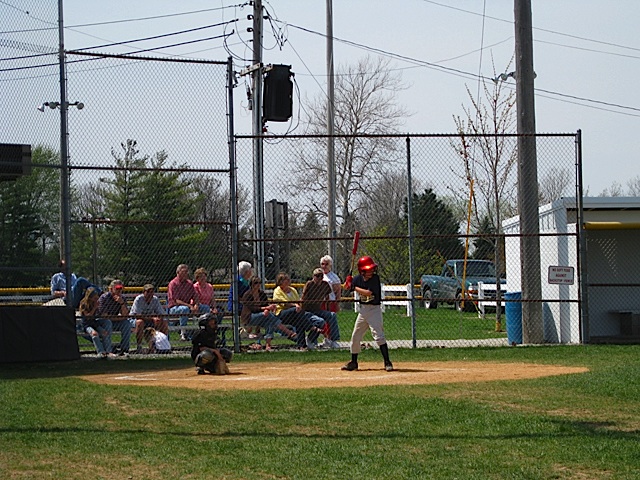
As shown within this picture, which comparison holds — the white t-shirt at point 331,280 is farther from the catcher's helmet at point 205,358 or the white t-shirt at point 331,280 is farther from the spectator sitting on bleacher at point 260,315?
the catcher's helmet at point 205,358

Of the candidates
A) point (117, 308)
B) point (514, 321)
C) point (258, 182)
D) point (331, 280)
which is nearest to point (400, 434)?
point (117, 308)

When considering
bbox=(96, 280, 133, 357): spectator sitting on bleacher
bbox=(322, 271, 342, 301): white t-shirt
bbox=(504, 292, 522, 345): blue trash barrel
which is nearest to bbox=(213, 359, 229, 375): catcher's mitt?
bbox=(96, 280, 133, 357): spectator sitting on bleacher

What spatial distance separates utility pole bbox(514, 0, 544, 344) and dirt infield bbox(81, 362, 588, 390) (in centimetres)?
391

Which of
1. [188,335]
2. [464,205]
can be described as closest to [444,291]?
[464,205]

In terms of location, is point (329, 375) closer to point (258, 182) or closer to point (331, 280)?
point (258, 182)

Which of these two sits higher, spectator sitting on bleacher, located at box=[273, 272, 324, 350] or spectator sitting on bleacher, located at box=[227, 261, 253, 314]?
spectator sitting on bleacher, located at box=[227, 261, 253, 314]

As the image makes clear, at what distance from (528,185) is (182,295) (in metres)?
6.95

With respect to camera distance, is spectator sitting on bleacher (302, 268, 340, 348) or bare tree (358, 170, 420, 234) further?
bare tree (358, 170, 420, 234)

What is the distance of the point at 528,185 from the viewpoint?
18.7 metres

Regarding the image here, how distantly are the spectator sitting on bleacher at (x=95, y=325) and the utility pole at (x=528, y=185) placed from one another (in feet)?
25.0

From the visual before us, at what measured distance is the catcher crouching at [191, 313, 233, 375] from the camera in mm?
13602

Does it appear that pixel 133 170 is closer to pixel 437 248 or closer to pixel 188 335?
pixel 188 335

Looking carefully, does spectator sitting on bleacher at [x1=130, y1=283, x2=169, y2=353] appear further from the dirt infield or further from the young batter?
the young batter

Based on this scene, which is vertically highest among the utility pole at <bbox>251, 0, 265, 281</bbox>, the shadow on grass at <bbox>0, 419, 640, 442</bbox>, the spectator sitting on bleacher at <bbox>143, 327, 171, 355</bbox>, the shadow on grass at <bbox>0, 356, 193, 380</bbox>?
the utility pole at <bbox>251, 0, 265, 281</bbox>
